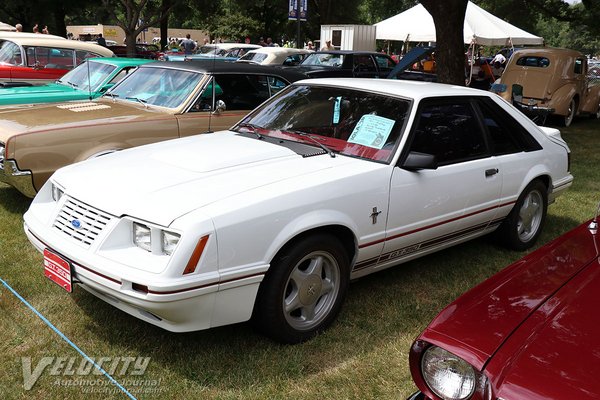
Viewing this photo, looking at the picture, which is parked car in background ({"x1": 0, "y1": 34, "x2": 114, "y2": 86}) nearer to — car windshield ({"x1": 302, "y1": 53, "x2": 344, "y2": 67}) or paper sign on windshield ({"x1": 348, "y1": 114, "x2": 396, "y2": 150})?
car windshield ({"x1": 302, "y1": 53, "x2": 344, "y2": 67})

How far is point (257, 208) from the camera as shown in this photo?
281 cm

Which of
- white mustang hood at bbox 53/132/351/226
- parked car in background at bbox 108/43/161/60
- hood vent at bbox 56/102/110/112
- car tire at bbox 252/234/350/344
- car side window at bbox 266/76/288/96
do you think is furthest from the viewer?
parked car in background at bbox 108/43/161/60

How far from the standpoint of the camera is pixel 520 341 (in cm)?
187

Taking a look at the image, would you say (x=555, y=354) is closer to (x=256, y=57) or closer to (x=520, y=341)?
(x=520, y=341)

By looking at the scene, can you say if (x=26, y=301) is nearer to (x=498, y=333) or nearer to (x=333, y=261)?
(x=333, y=261)

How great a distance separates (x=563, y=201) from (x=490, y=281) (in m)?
4.78

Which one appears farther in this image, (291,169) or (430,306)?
(430,306)

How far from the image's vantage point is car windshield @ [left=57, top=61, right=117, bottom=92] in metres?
7.71

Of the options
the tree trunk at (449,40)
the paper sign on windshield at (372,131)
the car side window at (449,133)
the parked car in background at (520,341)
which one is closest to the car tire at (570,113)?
the tree trunk at (449,40)

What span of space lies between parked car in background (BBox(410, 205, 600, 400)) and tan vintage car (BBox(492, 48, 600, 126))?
10.6 metres

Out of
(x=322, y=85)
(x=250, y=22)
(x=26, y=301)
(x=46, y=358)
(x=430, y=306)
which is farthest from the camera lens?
(x=250, y=22)

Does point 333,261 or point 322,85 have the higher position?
point 322,85

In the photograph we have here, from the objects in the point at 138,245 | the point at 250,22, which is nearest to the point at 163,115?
the point at 138,245

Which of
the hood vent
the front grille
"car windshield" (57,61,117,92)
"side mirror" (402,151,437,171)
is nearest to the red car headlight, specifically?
"side mirror" (402,151,437,171)
